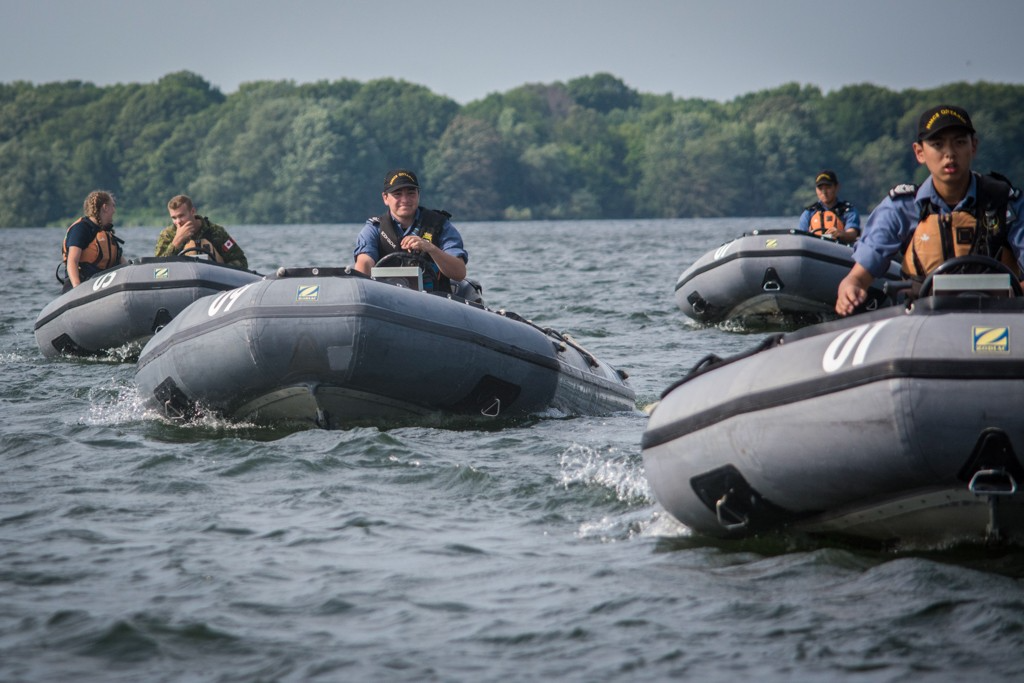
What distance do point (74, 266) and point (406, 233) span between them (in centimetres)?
444

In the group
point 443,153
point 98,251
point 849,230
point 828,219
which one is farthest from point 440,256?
point 443,153

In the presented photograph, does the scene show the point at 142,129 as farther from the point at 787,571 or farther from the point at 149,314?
the point at 787,571

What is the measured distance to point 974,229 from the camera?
5.43m

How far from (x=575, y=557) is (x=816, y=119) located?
95.5m

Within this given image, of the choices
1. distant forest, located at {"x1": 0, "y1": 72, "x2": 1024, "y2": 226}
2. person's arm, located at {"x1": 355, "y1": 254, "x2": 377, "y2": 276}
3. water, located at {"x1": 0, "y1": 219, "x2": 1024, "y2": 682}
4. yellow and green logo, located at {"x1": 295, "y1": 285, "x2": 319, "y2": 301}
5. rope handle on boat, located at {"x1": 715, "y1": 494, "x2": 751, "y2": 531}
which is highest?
distant forest, located at {"x1": 0, "y1": 72, "x2": 1024, "y2": 226}

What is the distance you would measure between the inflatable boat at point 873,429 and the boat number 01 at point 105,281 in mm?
6897

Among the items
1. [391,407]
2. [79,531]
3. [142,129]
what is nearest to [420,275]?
[391,407]

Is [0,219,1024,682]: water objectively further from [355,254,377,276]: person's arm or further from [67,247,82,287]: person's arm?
[67,247,82,287]: person's arm

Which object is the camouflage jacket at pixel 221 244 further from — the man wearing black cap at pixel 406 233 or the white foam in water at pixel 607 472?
the white foam in water at pixel 607 472

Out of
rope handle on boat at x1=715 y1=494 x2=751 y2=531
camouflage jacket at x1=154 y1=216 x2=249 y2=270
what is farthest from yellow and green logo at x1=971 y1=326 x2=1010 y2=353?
camouflage jacket at x1=154 y1=216 x2=249 y2=270

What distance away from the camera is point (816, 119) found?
9712 centimetres

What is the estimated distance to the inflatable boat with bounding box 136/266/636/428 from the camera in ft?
23.8

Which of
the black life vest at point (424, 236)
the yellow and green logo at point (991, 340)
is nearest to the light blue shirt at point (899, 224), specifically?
the yellow and green logo at point (991, 340)

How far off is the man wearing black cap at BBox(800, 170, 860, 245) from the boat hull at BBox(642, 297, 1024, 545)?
361 inches
